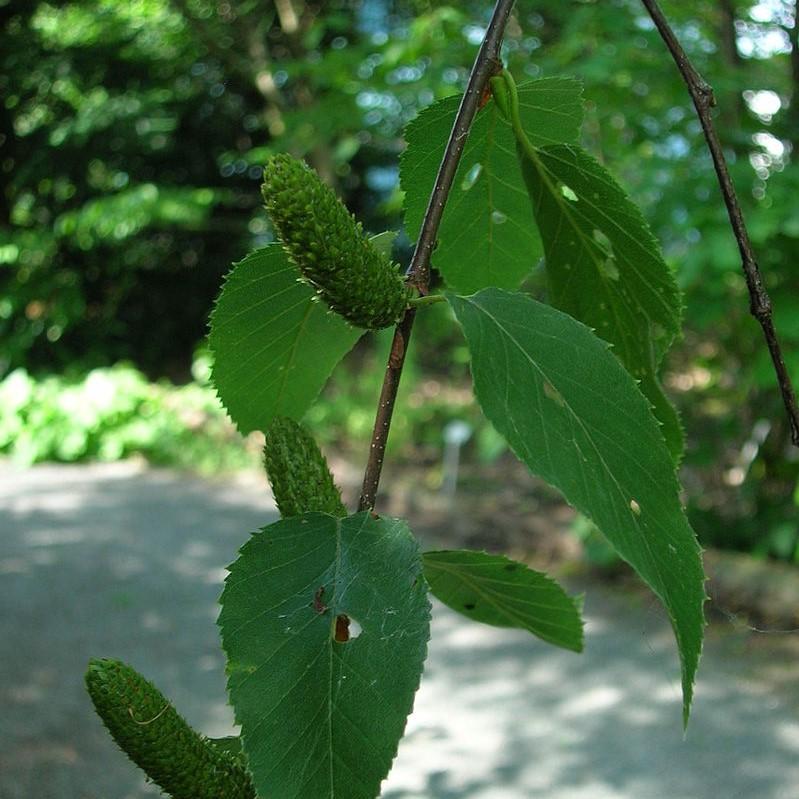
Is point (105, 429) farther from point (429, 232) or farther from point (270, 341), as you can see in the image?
point (429, 232)

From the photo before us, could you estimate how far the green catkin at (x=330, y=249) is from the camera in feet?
1.08

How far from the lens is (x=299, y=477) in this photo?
37cm

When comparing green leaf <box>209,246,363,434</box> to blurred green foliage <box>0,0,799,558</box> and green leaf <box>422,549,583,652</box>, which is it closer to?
green leaf <box>422,549,583,652</box>

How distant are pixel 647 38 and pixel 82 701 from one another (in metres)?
2.35

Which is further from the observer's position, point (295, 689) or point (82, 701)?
point (82, 701)

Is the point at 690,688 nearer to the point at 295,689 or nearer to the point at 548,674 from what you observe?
the point at 295,689

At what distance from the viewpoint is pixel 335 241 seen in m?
0.35

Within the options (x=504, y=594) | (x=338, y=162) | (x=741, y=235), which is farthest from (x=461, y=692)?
(x=338, y=162)

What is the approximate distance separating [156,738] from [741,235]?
293 mm

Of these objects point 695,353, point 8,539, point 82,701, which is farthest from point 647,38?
point 8,539

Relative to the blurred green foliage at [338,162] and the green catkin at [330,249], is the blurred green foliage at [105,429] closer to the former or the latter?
the blurred green foliage at [338,162]

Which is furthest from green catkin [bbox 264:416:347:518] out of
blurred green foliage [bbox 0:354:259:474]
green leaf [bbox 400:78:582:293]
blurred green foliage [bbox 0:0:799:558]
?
blurred green foliage [bbox 0:354:259:474]

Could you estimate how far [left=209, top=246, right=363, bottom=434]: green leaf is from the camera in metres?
0.43

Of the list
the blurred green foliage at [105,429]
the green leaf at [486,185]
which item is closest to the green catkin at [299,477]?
the green leaf at [486,185]
